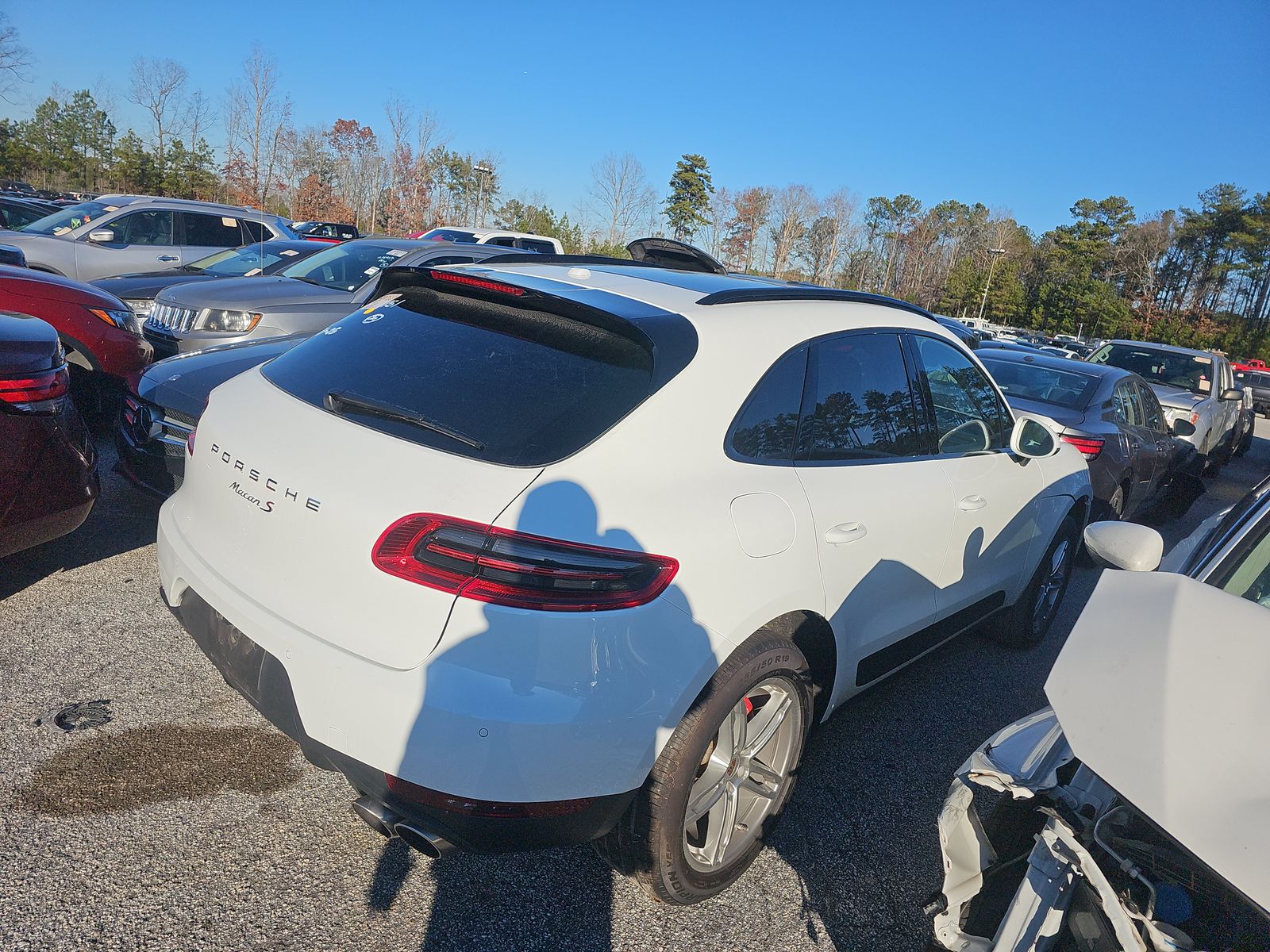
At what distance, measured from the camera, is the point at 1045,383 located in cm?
727

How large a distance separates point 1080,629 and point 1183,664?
0.25 meters

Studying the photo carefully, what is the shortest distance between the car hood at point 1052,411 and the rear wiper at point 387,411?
5396mm

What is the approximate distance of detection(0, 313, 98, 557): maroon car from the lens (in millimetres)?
3318

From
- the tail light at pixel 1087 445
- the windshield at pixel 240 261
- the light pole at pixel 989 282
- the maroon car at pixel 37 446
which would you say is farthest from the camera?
the light pole at pixel 989 282

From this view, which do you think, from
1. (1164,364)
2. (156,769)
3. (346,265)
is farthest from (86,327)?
(1164,364)

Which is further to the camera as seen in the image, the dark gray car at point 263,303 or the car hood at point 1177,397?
the car hood at point 1177,397

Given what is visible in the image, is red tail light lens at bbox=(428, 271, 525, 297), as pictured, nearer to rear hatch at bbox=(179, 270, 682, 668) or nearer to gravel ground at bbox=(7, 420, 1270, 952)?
rear hatch at bbox=(179, 270, 682, 668)

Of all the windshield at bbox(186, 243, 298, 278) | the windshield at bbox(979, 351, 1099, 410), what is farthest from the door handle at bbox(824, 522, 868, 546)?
the windshield at bbox(186, 243, 298, 278)

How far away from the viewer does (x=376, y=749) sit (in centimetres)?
193

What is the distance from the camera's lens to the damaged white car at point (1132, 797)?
1.43 metres

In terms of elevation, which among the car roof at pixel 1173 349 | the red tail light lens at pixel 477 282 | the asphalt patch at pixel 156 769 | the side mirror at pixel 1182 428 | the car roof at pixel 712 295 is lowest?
the asphalt patch at pixel 156 769

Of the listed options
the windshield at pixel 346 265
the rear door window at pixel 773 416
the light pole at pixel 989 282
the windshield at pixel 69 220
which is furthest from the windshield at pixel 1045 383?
the light pole at pixel 989 282

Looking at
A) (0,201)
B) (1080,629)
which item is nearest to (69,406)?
(1080,629)

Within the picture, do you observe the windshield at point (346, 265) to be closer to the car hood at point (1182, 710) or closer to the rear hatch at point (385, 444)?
the rear hatch at point (385, 444)
